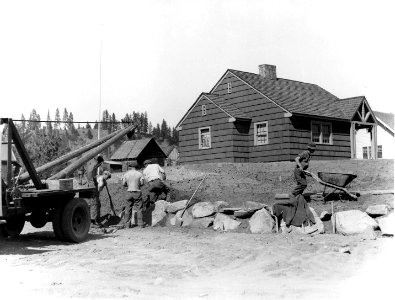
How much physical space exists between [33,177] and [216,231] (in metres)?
4.47

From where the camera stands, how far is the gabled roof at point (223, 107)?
81.7 ft

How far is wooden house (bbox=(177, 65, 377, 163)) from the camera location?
23.7 meters

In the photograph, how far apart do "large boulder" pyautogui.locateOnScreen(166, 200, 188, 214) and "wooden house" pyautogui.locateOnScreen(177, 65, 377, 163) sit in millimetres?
10779

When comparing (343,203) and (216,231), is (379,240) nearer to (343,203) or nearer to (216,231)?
(343,203)

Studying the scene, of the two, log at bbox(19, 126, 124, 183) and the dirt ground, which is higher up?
log at bbox(19, 126, 124, 183)

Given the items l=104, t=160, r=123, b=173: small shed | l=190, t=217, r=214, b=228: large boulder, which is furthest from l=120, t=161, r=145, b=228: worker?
l=104, t=160, r=123, b=173: small shed

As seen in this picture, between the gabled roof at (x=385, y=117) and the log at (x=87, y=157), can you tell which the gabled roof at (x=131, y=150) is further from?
the log at (x=87, y=157)

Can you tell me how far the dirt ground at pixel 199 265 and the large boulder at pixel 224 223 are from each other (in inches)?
17.4

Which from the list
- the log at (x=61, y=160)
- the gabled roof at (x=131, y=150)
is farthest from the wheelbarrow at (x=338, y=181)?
the gabled roof at (x=131, y=150)

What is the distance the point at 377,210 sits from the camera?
10172 millimetres

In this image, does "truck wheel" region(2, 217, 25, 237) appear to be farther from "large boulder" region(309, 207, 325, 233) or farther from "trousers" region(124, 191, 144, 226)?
"large boulder" region(309, 207, 325, 233)

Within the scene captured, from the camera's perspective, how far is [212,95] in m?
26.7

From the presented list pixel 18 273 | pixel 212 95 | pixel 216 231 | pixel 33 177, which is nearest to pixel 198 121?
pixel 212 95

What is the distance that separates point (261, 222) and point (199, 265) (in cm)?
400
